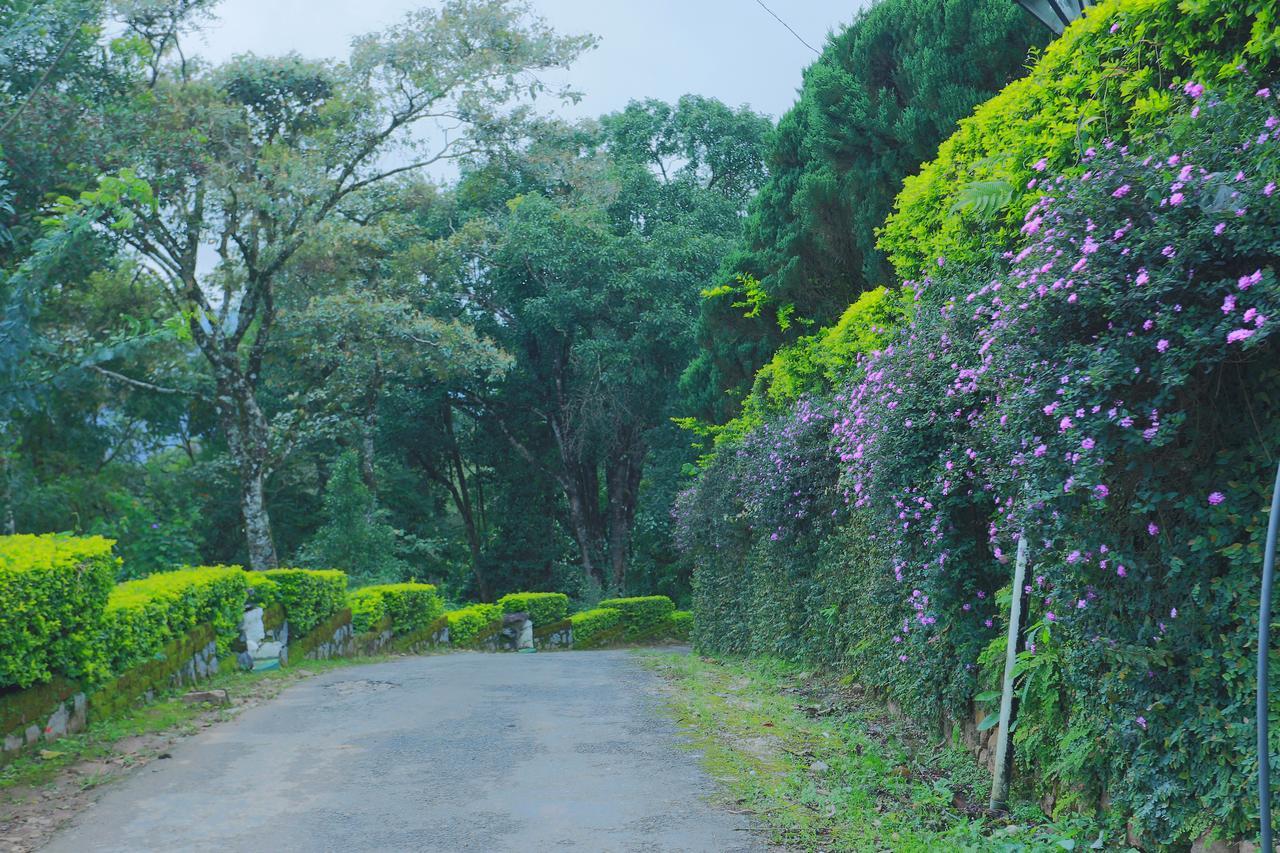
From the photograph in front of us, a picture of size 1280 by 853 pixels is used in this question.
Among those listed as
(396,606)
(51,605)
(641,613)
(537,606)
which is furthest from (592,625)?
(51,605)

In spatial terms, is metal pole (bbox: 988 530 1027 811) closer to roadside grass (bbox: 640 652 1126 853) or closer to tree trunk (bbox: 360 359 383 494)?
roadside grass (bbox: 640 652 1126 853)

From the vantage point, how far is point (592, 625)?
26.6 meters

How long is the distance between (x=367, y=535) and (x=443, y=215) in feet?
33.3

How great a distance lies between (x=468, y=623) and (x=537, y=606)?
12.0 ft

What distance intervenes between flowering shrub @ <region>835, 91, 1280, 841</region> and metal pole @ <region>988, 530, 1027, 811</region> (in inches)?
13.4

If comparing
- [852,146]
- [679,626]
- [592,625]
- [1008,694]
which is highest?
[852,146]

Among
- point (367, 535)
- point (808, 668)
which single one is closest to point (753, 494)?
point (808, 668)

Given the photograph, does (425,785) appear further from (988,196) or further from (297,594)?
(297,594)

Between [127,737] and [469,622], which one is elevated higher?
[127,737]

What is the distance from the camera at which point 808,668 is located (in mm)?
10367

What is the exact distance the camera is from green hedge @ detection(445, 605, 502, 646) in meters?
22.1

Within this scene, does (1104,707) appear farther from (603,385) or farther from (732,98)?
(732,98)

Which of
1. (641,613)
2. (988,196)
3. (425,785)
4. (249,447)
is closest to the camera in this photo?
(988,196)

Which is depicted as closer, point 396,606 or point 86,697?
point 86,697
